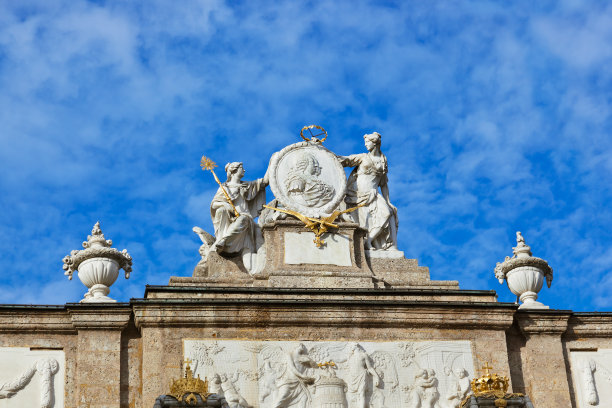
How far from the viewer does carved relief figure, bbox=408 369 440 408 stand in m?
31.7

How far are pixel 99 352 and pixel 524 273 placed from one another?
911cm

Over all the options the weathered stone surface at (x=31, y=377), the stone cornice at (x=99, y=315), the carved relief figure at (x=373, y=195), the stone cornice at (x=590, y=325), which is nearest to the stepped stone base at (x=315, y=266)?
the carved relief figure at (x=373, y=195)

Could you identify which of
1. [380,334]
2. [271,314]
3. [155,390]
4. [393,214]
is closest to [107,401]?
[155,390]

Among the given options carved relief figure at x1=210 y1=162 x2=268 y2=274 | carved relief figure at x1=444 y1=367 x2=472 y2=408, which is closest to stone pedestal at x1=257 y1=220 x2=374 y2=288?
carved relief figure at x1=210 y1=162 x2=268 y2=274

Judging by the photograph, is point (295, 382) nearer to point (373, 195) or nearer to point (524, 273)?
point (373, 195)

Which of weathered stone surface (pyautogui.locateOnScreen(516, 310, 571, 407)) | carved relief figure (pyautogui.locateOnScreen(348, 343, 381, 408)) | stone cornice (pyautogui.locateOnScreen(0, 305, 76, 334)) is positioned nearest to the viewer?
carved relief figure (pyautogui.locateOnScreen(348, 343, 381, 408))

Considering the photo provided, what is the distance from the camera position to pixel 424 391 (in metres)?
31.8

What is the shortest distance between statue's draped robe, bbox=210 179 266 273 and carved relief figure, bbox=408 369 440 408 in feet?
14.1

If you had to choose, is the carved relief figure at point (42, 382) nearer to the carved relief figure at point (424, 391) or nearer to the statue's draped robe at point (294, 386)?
the statue's draped robe at point (294, 386)

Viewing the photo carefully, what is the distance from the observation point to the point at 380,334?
32.4m

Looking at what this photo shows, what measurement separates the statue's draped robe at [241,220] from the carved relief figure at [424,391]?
428cm

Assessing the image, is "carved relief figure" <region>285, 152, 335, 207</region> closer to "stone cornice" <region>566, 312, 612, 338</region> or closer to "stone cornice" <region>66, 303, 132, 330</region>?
"stone cornice" <region>66, 303, 132, 330</region>

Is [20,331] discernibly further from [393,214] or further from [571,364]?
[571,364]

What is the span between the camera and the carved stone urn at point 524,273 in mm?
33969
